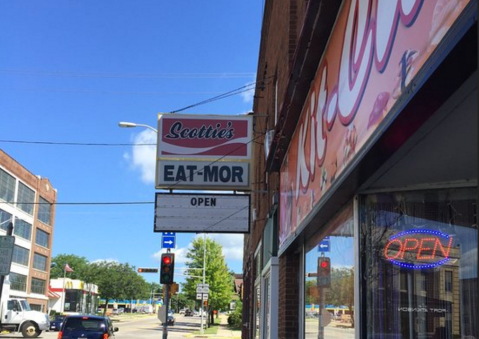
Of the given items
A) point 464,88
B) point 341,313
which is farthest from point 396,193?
point 464,88

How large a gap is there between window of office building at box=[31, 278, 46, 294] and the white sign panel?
2077 inches

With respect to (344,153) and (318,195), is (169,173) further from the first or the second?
(344,153)

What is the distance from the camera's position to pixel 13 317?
32.2 m

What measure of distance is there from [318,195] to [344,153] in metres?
1.14

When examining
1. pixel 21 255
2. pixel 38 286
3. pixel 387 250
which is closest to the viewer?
pixel 387 250

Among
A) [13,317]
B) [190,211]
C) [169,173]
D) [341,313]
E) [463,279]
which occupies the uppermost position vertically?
[169,173]

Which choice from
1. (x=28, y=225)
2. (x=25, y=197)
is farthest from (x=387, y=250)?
(x=28, y=225)

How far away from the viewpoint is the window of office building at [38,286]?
60469 millimetres

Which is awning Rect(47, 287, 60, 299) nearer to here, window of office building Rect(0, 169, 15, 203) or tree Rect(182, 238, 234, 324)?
window of office building Rect(0, 169, 15, 203)

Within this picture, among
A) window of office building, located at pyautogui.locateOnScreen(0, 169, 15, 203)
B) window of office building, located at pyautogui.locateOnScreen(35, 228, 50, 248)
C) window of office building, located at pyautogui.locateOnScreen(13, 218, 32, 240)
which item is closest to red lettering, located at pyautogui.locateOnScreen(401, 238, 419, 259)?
window of office building, located at pyautogui.locateOnScreen(0, 169, 15, 203)

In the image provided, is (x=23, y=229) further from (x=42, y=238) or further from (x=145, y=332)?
(x=145, y=332)

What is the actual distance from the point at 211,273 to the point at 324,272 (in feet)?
157

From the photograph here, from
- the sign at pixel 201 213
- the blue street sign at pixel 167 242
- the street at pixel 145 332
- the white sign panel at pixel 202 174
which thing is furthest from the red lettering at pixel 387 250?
the street at pixel 145 332

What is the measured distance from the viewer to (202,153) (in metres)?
13.3
